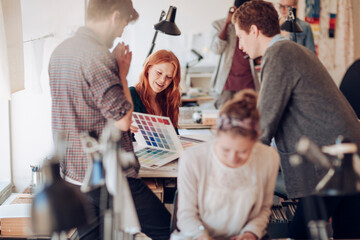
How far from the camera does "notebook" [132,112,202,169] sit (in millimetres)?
2033

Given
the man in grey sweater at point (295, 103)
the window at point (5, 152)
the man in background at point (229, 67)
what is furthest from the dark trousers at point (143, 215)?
the man in background at point (229, 67)

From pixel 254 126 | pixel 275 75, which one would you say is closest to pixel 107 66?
pixel 254 126

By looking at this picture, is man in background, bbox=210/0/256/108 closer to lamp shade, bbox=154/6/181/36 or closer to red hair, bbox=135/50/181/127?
lamp shade, bbox=154/6/181/36

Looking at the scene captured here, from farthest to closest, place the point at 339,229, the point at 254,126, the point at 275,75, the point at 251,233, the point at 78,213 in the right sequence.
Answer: the point at 339,229, the point at 275,75, the point at 251,233, the point at 254,126, the point at 78,213

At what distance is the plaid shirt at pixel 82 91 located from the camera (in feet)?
4.65

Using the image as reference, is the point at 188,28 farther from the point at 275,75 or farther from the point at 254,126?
the point at 254,126

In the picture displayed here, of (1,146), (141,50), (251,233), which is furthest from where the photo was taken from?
(141,50)

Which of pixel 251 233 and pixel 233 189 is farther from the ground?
pixel 233 189

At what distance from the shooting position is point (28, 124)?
318 cm

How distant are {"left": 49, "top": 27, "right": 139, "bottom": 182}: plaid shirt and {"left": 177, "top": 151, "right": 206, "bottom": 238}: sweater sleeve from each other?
0.29 meters

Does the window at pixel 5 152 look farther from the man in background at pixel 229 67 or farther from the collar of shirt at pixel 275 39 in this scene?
the collar of shirt at pixel 275 39

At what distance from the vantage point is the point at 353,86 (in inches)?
145

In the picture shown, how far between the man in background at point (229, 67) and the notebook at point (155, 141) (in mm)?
1819

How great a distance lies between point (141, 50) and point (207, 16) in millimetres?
960
